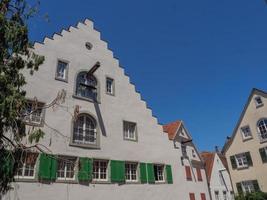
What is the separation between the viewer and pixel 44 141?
47.7ft

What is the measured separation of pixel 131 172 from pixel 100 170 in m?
2.81

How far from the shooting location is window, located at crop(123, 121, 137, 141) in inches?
769

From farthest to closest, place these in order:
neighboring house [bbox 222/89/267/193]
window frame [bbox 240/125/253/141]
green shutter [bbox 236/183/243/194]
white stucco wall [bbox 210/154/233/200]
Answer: window frame [bbox 240/125/253/141] → green shutter [bbox 236/183/243/194] → neighboring house [bbox 222/89/267/193] → white stucco wall [bbox 210/154/233/200]

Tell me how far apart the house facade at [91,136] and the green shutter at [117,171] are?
0.22 feet

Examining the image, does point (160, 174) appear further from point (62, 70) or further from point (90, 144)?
point (62, 70)

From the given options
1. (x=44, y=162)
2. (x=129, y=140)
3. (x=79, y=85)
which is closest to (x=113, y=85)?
(x=79, y=85)

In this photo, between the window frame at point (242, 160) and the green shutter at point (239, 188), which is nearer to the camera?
the green shutter at point (239, 188)

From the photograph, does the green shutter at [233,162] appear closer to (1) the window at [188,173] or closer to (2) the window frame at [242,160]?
(2) the window frame at [242,160]

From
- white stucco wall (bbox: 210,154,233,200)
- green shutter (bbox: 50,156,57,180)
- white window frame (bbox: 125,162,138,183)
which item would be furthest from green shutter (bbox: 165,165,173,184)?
green shutter (bbox: 50,156,57,180)

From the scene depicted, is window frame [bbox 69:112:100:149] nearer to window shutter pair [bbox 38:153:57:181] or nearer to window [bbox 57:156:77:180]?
window [bbox 57:156:77:180]

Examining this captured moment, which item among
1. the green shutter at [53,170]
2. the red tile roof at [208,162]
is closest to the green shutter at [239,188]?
the red tile roof at [208,162]

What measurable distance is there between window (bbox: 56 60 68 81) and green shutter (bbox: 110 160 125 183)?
696 centimetres

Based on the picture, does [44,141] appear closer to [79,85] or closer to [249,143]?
[79,85]

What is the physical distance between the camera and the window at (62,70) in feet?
57.1
